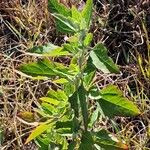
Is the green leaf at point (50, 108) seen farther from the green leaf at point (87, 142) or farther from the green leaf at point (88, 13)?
the green leaf at point (88, 13)

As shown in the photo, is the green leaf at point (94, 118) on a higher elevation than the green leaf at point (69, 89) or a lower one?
lower

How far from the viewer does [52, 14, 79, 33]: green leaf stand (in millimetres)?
1070

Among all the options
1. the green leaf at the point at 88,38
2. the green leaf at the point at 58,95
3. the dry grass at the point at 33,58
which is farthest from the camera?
the dry grass at the point at 33,58

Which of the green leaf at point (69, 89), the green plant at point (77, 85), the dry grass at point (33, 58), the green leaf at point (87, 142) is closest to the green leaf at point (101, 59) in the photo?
the green plant at point (77, 85)

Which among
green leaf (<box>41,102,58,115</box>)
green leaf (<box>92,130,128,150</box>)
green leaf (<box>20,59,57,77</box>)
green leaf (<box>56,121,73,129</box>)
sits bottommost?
green leaf (<box>92,130,128,150</box>)

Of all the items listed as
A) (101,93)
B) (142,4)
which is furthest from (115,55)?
(101,93)

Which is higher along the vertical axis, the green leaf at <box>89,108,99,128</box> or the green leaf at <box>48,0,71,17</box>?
the green leaf at <box>48,0,71,17</box>

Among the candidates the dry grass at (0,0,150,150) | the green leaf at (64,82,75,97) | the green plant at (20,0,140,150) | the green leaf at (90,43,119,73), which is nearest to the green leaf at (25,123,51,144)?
the green plant at (20,0,140,150)

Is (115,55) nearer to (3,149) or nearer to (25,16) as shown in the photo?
(25,16)

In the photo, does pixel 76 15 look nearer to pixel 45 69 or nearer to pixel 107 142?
pixel 45 69

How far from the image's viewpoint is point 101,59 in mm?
1090

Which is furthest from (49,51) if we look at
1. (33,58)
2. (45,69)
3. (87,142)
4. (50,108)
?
(33,58)

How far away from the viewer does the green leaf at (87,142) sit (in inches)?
47.4

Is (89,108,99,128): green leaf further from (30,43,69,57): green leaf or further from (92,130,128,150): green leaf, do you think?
(30,43,69,57): green leaf
